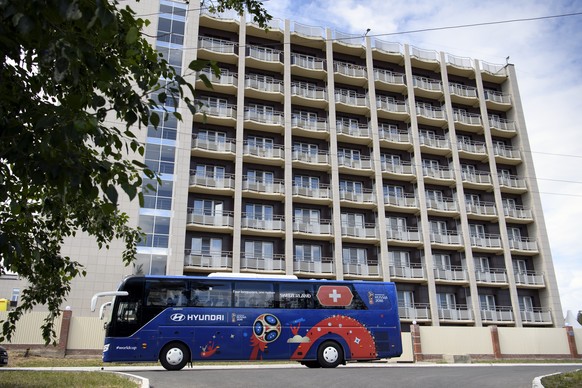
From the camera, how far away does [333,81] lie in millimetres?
41031

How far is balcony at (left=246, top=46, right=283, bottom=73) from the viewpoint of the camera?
39250 mm

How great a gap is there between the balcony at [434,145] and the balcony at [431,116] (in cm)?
124

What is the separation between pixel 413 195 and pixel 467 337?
1236 centimetres

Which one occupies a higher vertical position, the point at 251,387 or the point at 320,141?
the point at 320,141

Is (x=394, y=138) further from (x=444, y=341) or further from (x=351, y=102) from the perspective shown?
(x=444, y=341)

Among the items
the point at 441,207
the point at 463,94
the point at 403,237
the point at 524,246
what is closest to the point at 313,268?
the point at 403,237

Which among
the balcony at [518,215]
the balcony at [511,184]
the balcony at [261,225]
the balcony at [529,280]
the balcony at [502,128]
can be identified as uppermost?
the balcony at [502,128]

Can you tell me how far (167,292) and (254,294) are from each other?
3.48 meters

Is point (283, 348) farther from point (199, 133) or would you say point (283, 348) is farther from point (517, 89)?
point (517, 89)

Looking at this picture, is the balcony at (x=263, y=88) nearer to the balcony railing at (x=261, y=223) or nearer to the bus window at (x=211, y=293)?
the balcony railing at (x=261, y=223)

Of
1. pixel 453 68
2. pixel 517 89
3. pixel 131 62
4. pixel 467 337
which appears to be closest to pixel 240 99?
pixel 453 68

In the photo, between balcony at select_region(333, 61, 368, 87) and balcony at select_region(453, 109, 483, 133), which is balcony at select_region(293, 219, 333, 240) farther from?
balcony at select_region(453, 109, 483, 133)

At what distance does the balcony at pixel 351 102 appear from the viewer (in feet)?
134

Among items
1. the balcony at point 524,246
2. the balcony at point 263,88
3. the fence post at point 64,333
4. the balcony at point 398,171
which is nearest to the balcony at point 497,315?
Result: the balcony at point 524,246
